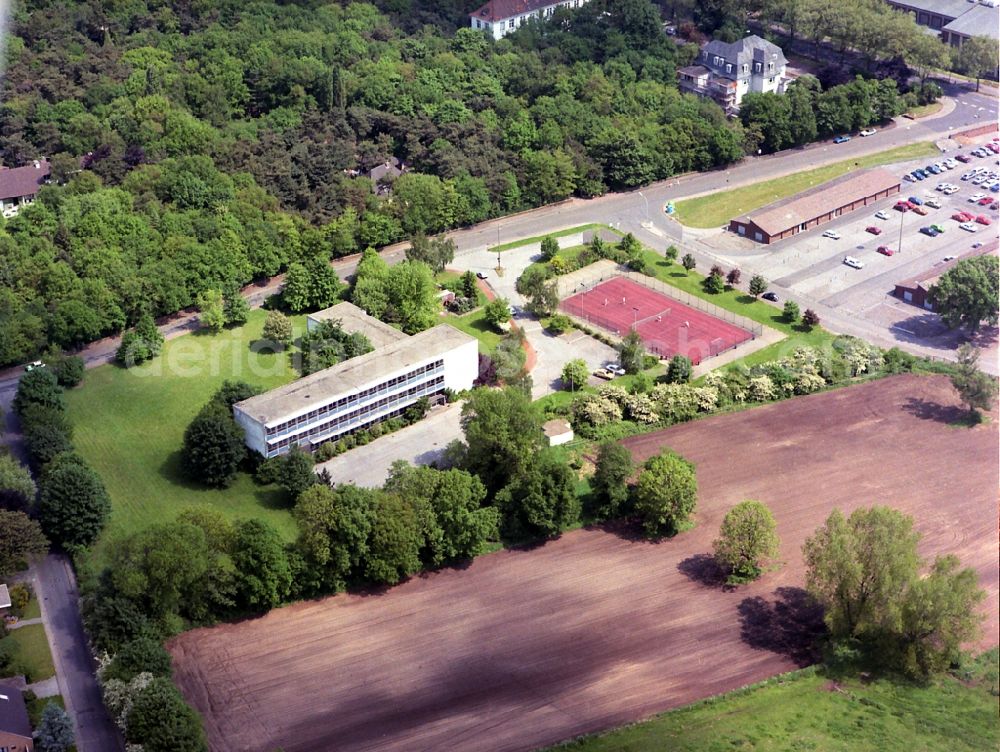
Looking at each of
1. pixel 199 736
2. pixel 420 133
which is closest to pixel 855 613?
pixel 199 736

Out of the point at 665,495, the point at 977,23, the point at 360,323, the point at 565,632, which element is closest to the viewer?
the point at 565,632

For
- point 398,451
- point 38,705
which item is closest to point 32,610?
point 38,705

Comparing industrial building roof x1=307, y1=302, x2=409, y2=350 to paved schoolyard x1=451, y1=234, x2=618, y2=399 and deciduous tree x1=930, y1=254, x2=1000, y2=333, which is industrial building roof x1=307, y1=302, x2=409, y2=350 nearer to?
paved schoolyard x1=451, y1=234, x2=618, y2=399

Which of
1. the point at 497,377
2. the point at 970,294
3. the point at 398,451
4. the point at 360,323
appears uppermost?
the point at 360,323

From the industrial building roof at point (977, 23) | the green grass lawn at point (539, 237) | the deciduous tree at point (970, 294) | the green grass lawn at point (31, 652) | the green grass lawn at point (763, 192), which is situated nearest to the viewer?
the green grass lawn at point (31, 652)

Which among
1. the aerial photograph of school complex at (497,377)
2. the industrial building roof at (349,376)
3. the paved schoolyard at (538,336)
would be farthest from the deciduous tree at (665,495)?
the industrial building roof at (349,376)

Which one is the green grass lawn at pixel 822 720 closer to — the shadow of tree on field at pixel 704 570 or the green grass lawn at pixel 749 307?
the shadow of tree on field at pixel 704 570

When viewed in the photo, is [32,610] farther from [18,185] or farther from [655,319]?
[18,185]
